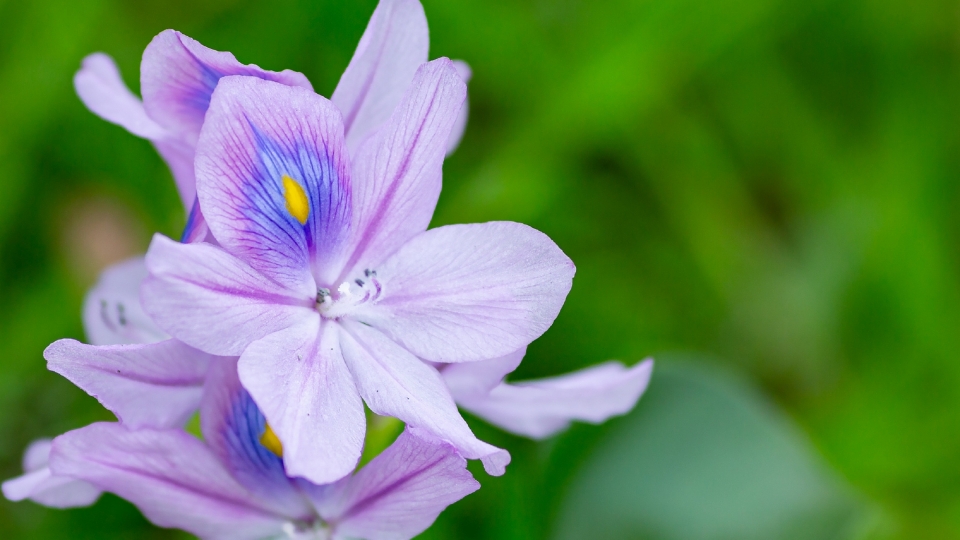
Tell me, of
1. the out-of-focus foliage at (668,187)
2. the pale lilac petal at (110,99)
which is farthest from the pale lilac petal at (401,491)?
the out-of-focus foliage at (668,187)

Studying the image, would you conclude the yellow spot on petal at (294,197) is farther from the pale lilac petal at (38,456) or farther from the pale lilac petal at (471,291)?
the pale lilac petal at (38,456)

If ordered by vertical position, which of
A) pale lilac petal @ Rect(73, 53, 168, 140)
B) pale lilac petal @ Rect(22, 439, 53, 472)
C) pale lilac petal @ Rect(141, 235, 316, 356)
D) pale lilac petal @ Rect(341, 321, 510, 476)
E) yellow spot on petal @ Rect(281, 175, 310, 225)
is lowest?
pale lilac petal @ Rect(22, 439, 53, 472)

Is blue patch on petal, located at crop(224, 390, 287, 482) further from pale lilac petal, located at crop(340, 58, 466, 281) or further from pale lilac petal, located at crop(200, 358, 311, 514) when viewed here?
pale lilac petal, located at crop(340, 58, 466, 281)

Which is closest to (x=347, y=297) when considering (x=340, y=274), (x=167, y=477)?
(x=340, y=274)

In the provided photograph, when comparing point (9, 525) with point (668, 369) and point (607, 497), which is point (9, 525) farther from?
point (668, 369)

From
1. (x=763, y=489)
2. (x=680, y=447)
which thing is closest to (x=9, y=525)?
(x=680, y=447)

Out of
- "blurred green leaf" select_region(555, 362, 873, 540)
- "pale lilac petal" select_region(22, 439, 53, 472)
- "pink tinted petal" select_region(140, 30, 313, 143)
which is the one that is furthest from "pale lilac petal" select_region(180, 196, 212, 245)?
"blurred green leaf" select_region(555, 362, 873, 540)
